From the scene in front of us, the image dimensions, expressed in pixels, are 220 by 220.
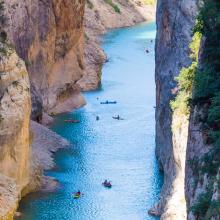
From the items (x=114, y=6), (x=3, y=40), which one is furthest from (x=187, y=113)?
(x=114, y=6)

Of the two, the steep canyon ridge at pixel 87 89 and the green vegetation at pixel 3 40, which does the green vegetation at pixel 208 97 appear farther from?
the green vegetation at pixel 3 40

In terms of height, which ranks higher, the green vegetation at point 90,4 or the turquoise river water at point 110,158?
the turquoise river water at point 110,158

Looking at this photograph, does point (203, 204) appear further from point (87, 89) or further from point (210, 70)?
point (87, 89)

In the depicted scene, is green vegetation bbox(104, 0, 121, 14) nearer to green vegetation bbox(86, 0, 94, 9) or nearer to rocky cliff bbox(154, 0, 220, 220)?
green vegetation bbox(86, 0, 94, 9)

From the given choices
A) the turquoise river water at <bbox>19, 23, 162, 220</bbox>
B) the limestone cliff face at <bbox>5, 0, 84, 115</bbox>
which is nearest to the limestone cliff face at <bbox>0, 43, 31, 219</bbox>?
the turquoise river water at <bbox>19, 23, 162, 220</bbox>

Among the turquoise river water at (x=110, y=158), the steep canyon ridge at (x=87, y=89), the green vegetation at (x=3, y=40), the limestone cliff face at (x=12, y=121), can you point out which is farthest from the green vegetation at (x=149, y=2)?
the limestone cliff face at (x=12, y=121)
